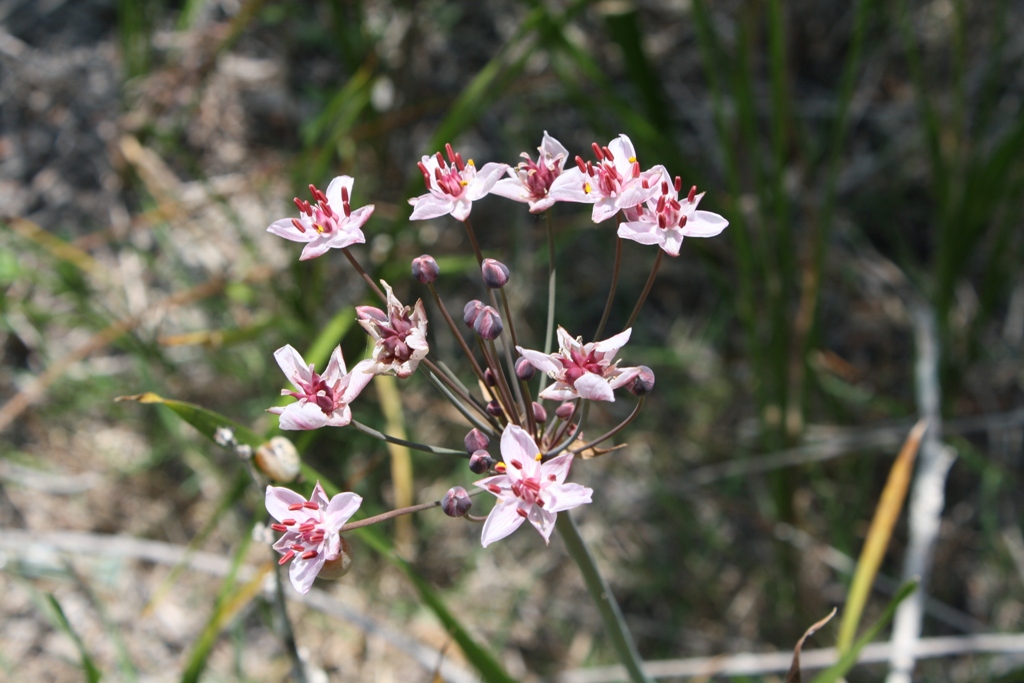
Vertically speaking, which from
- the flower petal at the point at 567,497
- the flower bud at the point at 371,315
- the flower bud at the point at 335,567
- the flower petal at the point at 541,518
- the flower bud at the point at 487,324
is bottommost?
the flower bud at the point at 335,567

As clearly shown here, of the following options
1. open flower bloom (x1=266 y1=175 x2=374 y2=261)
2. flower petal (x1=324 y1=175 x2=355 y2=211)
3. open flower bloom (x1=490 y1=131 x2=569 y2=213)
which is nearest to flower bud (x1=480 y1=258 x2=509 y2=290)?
open flower bloom (x1=490 y1=131 x2=569 y2=213)

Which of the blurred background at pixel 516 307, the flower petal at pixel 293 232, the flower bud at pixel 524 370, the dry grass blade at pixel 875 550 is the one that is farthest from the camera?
the blurred background at pixel 516 307

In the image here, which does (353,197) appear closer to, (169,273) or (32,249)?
(169,273)

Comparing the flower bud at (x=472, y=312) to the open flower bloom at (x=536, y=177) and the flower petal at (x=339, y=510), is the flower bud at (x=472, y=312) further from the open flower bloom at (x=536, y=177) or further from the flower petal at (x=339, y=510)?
the flower petal at (x=339, y=510)

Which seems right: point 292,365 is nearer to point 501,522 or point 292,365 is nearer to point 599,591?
point 501,522

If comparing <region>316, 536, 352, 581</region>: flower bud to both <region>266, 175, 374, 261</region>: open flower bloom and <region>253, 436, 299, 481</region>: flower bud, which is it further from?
<region>266, 175, 374, 261</region>: open flower bloom

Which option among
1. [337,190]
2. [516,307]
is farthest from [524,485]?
[516,307]

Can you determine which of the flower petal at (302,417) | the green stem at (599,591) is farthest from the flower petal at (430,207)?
the green stem at (599,591)

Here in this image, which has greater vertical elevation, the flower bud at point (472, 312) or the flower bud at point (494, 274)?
the flower bud at point (494, 274)
